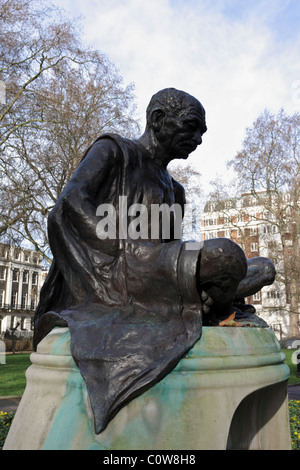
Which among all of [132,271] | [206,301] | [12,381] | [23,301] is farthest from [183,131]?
[23,301]

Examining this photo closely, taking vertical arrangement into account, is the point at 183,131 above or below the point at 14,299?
below

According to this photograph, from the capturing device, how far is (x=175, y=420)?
5.49ft

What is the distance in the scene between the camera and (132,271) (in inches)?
82.6

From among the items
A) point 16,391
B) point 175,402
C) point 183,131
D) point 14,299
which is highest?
point 14,299

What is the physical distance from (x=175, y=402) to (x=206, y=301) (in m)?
0.50

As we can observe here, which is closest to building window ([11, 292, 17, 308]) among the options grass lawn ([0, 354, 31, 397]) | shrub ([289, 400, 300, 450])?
grass lawn ([0, 354, 31, 397])

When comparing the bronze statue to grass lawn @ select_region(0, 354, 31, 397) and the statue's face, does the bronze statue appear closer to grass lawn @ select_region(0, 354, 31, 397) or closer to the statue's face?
the statue's face

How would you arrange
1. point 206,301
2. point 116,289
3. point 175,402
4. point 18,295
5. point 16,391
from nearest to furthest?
point 175,402
point 206,301
point 116,289
point 16,391
point 18,295

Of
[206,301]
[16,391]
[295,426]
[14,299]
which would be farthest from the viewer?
[14,299]

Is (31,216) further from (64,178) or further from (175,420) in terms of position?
(175,420)

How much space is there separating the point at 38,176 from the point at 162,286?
46.7 feet

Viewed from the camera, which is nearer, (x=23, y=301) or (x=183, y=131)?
(x=183, y=131)

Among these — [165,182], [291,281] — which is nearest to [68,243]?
[165,182]

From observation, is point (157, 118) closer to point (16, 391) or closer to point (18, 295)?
point (16, 391)
